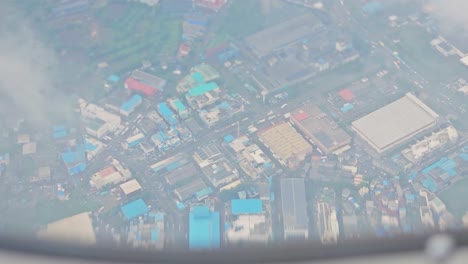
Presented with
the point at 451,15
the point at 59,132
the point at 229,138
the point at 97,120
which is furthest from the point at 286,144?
the point at 451,15

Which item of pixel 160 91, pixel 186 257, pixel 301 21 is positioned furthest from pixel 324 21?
pixel 186 257

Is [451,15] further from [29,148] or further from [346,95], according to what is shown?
[29,148]

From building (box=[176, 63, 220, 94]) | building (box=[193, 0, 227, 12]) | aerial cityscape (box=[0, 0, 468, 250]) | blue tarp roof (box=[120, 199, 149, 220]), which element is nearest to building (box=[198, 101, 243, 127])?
aerial cityscape (box=[0, 0, 468, 250])

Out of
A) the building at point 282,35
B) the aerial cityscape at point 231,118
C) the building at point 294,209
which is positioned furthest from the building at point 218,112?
the building at point 294,209

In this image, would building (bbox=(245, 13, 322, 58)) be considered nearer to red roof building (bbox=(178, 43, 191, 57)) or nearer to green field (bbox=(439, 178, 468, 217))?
red roof building (bbox=(178, 43, 191, 57))

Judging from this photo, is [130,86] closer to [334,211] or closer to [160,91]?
[160,91]
